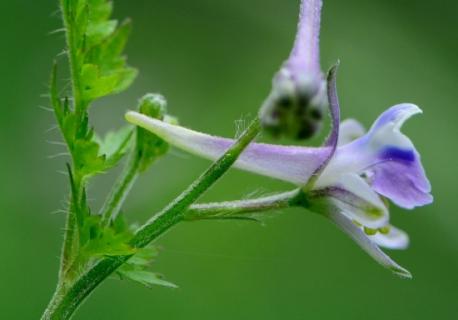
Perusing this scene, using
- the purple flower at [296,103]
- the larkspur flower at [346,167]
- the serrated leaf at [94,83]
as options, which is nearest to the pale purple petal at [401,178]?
the larkspur flower at [346,167]

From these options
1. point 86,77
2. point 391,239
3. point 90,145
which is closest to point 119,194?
point 90,145

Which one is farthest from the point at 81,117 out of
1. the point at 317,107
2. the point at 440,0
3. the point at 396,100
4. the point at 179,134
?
the point at 440,0

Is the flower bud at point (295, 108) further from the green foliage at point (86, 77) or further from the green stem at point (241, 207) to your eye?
the green foliage at point (86, 77)

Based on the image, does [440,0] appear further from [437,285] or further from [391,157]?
[391,157]

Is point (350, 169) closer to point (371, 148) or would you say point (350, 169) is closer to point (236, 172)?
point (371, 148)

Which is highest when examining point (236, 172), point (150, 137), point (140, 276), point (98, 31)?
point (98, 31)

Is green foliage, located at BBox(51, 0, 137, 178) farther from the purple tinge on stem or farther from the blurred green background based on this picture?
the blurred green background

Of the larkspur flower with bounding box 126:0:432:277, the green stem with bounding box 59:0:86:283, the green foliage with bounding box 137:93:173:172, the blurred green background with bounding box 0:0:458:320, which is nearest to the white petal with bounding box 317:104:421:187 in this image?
the larkspur flower with bounding box 126:0:432:277
